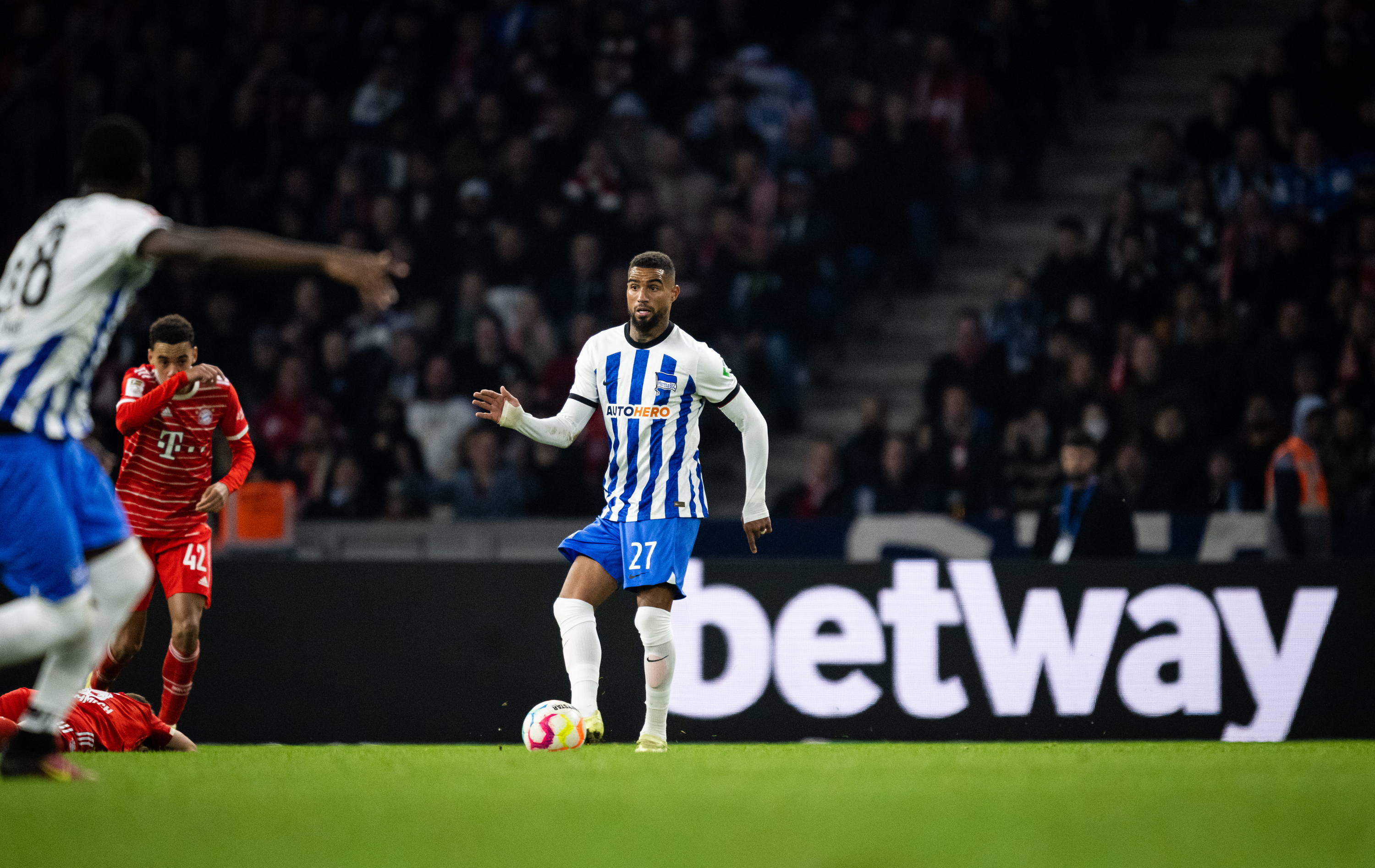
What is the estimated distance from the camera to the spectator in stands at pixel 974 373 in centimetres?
1322

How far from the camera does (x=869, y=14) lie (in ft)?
55.0

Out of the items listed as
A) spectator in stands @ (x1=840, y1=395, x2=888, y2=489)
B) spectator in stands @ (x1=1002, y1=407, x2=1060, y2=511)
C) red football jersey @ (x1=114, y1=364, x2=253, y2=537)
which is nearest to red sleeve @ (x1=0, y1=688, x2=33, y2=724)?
red football jersey @ (x1=114, y1=364, x2=253, y2=537)

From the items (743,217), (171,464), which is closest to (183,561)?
(171,464)

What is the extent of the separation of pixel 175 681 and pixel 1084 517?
5.56m

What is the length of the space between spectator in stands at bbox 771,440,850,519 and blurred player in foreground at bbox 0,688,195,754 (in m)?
5.79

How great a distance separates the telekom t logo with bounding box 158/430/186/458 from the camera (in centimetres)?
808

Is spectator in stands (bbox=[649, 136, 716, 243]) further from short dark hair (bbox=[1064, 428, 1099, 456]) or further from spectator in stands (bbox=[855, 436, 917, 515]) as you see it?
short dark hair (bbox=[1064, 428, 1099, 456])

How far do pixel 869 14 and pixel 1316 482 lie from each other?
24.5ft

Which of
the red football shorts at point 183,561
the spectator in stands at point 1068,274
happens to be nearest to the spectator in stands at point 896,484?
the spectator in stands at point 1068,274

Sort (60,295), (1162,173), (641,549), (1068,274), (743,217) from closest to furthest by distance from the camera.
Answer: (60,295), (641,549), (1068,274), (1162,173), (743,217)

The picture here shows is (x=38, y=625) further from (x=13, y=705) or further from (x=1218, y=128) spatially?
(x=1218, y=128)

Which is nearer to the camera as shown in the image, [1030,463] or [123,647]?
[123,647]

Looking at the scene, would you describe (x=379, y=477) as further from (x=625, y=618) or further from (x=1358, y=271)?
(x=1358, y=271)

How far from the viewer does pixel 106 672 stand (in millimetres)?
8195
